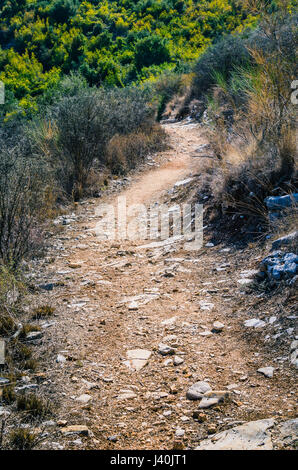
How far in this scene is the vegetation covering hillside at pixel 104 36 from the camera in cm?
2258

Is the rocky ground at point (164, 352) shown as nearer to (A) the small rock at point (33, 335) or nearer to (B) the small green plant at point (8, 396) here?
(A) the small rock at point (33, 335)

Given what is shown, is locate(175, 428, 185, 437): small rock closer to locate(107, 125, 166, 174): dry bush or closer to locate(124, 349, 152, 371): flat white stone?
locate(124, 349, 152, 371): flat white stone

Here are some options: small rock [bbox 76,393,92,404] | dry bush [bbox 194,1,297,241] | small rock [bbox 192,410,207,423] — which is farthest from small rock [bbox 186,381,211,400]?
dry bush [bbox 194,1,297,241]

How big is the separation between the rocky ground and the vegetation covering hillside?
14614 mm

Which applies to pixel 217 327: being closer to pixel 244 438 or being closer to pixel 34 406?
pixel 244 438

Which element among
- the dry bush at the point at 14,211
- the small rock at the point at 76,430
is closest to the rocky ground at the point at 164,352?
the small rock at the point at 76,430

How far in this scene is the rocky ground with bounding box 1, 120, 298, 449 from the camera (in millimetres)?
2318

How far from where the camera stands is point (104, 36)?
28.2 meters

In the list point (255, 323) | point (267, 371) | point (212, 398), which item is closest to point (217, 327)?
point (255, 323)

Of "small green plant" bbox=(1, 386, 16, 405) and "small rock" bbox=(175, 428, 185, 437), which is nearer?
"small rock" bbox=(175, 428, 185, 437)

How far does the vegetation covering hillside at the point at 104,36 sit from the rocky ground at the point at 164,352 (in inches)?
575

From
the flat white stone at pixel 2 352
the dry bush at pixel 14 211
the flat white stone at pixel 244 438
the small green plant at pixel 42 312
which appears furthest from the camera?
the dry bush at pixel 14 211
